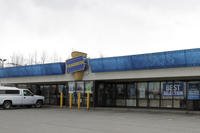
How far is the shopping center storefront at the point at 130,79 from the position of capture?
25.8 m

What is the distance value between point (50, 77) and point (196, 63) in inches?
672

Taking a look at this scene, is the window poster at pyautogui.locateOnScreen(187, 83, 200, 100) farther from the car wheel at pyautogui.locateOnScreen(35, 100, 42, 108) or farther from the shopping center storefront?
the car wheel at pyautogui.locateOnScreen(35, 100, 42, 108)

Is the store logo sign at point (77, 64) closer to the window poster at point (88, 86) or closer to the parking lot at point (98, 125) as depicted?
the window poster at point (88, 86)

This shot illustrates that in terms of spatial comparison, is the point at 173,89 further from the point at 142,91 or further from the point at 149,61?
the point at 149,61

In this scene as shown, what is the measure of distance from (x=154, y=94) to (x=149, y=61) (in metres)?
5.72

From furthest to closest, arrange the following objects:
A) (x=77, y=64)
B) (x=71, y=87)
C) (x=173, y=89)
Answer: (x=71, y=87), (x=77, y=64), (x=173, y=89)

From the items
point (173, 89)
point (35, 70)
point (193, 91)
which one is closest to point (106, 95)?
point (173, 89)

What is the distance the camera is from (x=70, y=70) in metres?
33.7

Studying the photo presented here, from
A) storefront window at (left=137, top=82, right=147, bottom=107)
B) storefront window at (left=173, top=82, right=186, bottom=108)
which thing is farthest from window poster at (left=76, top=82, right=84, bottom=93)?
storefront window at (left=173, top=82, right=186, bottom=108)

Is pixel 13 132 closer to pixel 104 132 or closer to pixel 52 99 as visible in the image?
pixel 104 132

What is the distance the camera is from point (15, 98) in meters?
33.2

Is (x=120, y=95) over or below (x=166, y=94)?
below

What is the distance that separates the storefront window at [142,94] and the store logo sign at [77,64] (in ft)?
18.7

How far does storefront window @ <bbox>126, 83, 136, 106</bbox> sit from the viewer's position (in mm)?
33219
